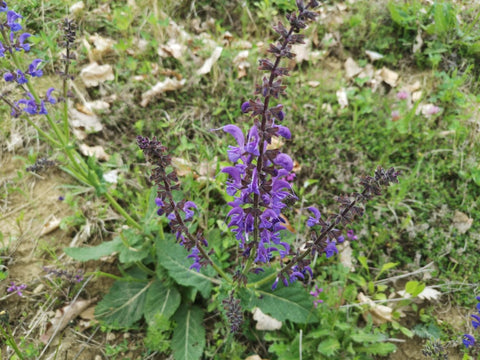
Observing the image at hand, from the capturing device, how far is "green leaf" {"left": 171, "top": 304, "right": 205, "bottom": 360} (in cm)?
255

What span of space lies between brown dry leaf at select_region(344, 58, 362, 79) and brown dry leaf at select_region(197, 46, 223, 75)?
5.14 ft

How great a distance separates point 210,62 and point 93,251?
2551 mm

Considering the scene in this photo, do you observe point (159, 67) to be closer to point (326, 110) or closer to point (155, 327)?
point (326, 110)

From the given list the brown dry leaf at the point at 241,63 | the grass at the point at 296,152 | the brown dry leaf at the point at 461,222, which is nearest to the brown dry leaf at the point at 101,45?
the grass at the point at 296,152

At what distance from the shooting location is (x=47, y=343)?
2744 millimetres

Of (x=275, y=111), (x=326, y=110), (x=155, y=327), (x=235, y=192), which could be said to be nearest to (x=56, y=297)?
(x=155, y=327)

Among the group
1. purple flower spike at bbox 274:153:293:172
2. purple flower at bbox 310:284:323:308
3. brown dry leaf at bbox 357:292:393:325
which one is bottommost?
brown dry leaf at bbox 357:292:393:325

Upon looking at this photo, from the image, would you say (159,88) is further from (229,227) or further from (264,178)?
(264,178)

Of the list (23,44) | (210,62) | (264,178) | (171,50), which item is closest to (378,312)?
(264,178)

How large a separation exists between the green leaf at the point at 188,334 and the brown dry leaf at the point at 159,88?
2.32m

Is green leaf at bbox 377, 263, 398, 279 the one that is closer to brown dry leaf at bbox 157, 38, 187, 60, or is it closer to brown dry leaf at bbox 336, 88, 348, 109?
brown dry leaf at bbox 336, 88, 348, 109

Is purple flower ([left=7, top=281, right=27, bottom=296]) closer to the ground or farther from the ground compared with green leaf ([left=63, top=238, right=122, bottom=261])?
closer to the ground

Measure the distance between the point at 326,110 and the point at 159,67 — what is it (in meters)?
2.04

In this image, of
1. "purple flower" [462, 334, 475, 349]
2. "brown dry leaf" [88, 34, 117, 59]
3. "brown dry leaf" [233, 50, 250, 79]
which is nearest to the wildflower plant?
"purple flower" [462, 334, 475, 349]
